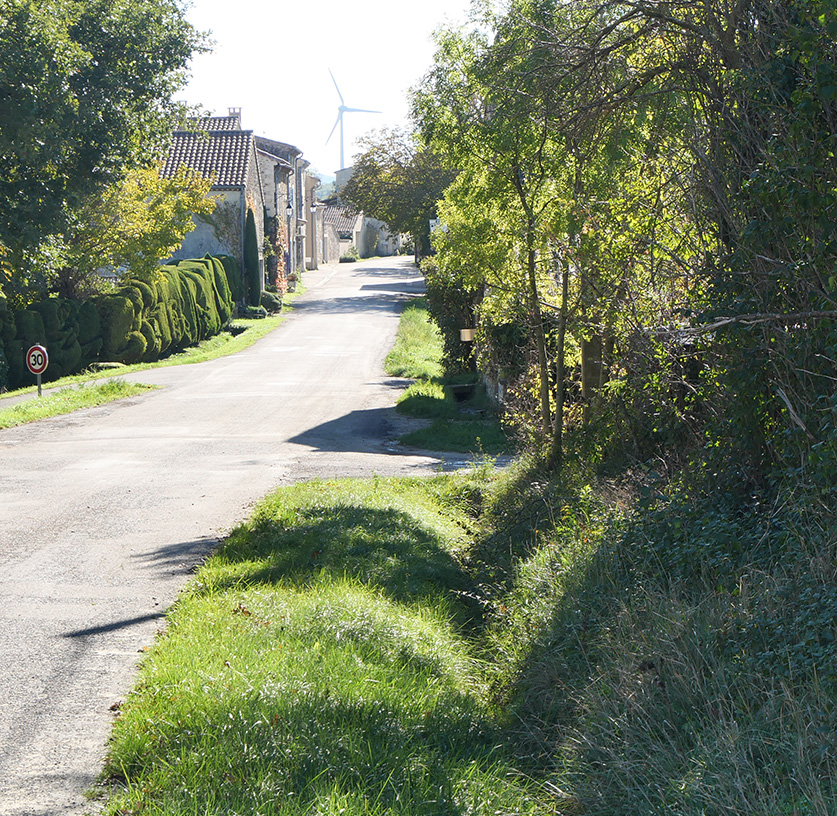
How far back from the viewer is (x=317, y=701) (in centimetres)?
480

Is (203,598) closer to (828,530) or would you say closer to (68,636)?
(68,636)

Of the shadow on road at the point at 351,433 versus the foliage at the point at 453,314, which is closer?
the shadow on road at the point at 351,433

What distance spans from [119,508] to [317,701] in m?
6.22

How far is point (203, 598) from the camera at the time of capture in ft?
22.7

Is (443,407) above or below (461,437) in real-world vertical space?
above

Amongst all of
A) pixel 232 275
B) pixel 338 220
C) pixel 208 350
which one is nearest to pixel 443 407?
pixel 208 350

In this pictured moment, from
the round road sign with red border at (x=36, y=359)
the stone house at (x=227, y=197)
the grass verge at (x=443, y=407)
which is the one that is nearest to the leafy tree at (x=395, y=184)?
the stone house at (x=227, y=197)

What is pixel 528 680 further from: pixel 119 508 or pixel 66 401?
pixel 66 401

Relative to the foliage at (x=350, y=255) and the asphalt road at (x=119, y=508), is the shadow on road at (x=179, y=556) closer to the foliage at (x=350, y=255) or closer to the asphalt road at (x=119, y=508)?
the asphalt road at (x=119, y=508)

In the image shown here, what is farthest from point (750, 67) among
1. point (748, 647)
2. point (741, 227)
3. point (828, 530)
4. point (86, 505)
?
point (86, 505)

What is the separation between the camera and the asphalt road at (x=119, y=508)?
15.9 feet

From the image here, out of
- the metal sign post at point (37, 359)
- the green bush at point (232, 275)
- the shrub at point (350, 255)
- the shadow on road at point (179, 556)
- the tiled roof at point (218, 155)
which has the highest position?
the tiled roof at point (218, 155)

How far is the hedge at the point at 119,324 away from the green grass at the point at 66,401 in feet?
7.60

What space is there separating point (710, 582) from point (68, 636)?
4103 mm
